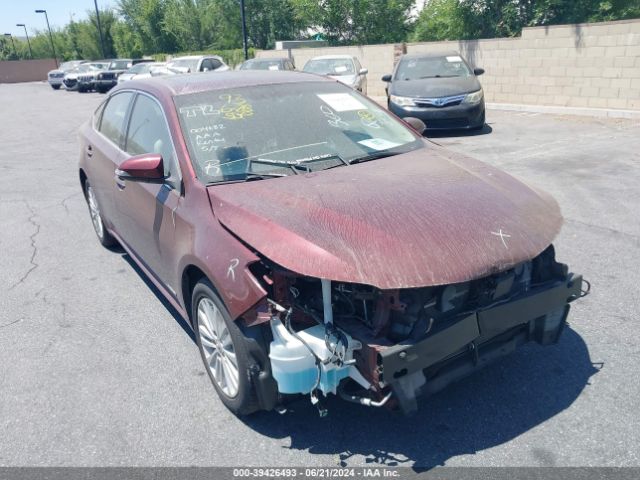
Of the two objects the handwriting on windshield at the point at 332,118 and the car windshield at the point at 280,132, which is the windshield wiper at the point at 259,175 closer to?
the car windshield at the point at 280,132

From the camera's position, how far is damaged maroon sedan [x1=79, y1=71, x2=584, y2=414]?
2.47m

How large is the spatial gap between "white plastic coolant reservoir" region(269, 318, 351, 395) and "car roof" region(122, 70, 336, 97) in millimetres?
1986

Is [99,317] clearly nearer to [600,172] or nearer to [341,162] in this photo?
[341,162]

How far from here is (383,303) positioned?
252cm

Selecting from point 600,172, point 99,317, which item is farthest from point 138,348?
point 600,172

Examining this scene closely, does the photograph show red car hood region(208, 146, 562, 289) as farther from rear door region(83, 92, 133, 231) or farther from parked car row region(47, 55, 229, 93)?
parked car row region(47, 55, 229, 93)

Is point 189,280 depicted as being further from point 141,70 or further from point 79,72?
point 79,72

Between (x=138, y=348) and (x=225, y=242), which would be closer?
(x=225, y=242)

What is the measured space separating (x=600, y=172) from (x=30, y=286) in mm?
7157

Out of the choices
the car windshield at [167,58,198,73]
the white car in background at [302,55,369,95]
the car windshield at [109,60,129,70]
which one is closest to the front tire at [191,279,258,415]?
the white car in background at [302,55,369,95]

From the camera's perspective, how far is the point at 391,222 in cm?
264

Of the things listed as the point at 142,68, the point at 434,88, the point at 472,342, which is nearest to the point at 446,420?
the point at 472,342

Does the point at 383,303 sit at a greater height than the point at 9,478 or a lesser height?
greater

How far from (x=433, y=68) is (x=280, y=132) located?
9.51m
